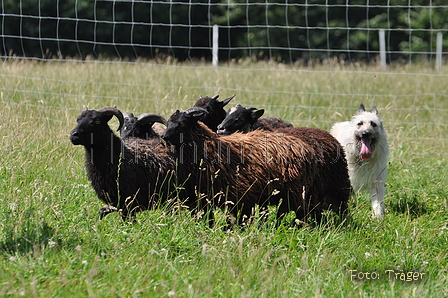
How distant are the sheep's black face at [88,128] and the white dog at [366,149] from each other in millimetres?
3257

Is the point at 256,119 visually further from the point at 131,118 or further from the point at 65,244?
the point at 65,244

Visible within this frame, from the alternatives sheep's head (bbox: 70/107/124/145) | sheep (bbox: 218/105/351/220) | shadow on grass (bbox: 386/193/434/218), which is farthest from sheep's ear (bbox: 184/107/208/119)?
shadow on grass (bbox: 386/193/434/218)

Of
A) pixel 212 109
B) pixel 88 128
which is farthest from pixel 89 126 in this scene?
pixel 212 109

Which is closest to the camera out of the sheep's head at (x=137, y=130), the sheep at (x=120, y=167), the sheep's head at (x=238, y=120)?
the sheep at (x=120, y=167)

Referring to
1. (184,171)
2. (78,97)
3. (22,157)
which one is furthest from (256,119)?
(78,97)

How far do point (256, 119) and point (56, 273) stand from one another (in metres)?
3.33

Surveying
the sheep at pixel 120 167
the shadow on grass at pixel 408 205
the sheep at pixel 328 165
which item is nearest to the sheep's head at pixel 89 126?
the sheep at pixel 120 167

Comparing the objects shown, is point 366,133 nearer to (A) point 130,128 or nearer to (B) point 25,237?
(A) point 130,128

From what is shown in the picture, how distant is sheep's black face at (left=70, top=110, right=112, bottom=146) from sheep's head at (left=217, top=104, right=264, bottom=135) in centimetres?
150

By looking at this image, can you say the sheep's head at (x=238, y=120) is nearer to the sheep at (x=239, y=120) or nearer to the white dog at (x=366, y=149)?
the sheep at (x=239, y=120)

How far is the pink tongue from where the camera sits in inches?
261

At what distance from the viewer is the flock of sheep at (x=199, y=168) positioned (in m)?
5.08

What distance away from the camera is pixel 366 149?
21.7ft

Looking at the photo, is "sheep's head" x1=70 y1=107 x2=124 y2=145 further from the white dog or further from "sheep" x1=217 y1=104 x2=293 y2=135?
the white dog
